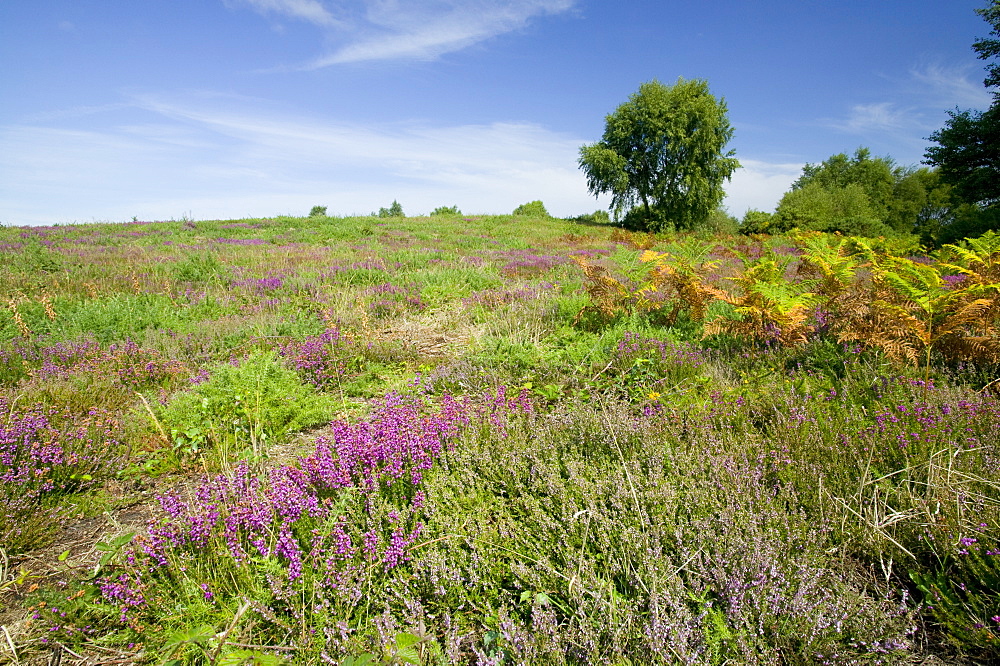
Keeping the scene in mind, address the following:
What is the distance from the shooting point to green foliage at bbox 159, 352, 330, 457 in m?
3.26

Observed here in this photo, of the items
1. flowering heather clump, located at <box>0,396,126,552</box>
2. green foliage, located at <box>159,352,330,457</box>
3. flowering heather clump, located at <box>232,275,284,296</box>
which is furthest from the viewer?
flowering heather clump, located at <box>232,275,284,296</box>

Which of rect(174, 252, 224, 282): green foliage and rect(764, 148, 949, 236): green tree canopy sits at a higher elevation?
rect(764, 148, 949, 236): green tree canopy

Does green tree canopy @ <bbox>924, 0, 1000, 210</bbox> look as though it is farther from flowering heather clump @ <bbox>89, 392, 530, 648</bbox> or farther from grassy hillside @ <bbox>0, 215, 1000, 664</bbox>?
flowering heather clump @ <bbox>89, 392, 530, 648</bbox>

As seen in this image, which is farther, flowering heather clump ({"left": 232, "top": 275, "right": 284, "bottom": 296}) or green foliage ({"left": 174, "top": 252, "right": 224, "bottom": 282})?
green foliage ({"left": 174, "top": 252, "right": 224, "bottom": 282})

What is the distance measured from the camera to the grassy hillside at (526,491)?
1671 mm

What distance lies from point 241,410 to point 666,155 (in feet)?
114

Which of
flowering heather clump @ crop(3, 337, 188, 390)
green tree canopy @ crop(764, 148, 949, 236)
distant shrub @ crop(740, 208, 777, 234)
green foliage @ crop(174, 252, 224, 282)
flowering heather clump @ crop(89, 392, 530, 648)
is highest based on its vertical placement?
green tree canopy @ crop(764, 148, 949, 236)

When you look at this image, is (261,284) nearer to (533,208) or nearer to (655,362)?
(655,362)

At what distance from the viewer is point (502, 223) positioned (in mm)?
26047

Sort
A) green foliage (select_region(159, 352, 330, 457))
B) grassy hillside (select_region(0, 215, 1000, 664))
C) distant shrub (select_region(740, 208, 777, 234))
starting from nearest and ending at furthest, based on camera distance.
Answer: grassy hillside (select_region(0, 215, 1000, 664))
green foliage (select_region(159, 352, 330, 457))
distant shrub (select_region(740, 208, 777, 234))

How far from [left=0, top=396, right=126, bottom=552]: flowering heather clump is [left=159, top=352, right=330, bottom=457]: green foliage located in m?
0.41

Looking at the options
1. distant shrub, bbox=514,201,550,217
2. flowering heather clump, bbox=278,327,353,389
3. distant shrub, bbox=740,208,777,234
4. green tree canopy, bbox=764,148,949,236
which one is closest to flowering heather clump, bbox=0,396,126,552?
flowering heather clump, bbox=278,327,353,389

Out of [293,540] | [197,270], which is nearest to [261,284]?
[197,270]

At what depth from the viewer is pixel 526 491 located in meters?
2.53
